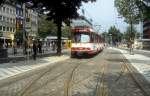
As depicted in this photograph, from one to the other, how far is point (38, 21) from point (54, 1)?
102 metres

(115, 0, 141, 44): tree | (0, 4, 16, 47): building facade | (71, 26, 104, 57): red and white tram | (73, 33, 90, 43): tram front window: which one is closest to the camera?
(115, 0, 141, 44): tree

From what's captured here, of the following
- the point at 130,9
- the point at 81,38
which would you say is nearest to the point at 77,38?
the point at 81,38

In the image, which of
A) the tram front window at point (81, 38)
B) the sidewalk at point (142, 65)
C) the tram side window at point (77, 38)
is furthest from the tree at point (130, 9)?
the tram side window at point (77, 38)

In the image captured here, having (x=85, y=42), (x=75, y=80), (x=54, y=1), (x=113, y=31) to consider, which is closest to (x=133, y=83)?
(x=75, y=80)

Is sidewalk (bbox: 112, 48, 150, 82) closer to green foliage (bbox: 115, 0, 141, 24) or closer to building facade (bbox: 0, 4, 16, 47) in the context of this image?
green foliage (bbox: 115, 0, 141, 24)

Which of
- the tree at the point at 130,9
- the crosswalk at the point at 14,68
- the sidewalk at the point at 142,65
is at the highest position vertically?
the tree at the point at 130,9

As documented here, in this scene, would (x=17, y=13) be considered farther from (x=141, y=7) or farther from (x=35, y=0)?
(x=141, y=7)

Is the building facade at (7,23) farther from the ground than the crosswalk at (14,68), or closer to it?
farther from the ground

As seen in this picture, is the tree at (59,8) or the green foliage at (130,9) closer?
the green foliage at (130,9)

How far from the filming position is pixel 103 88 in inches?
659

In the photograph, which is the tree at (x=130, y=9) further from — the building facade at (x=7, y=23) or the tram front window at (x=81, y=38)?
the building facade at (x=7, y=23)

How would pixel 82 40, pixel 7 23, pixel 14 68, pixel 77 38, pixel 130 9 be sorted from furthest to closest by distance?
pixel 7 23 < pixel 77 38 < pixel 82 40 < pixel 130 9 < pixel 14 68

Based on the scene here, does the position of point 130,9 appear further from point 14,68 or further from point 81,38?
point 81,38

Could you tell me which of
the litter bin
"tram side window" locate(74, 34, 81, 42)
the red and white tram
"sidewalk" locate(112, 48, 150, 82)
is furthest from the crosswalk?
"tram side window" locate(74, 34, 81, 42)
